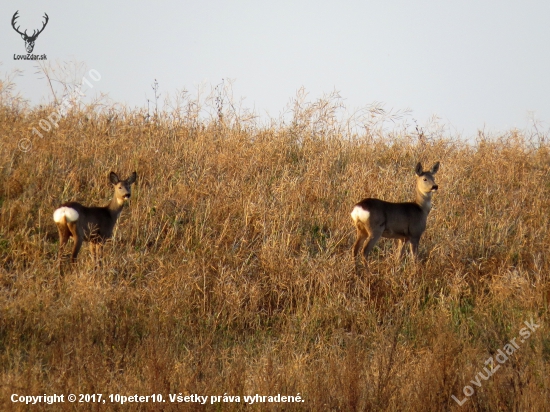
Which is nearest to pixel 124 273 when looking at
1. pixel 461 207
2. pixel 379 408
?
pixel 379 408

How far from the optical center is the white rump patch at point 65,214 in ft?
27.5

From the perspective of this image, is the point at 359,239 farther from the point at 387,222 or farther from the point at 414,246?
the point at 414,246

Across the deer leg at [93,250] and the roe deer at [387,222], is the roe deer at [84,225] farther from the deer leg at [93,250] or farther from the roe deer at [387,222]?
the roe deer at [387,222]

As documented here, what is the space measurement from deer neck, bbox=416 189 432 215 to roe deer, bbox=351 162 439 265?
0.07m

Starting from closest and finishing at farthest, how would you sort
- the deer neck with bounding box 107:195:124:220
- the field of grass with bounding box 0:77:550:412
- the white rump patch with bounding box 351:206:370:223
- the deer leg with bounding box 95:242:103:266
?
1. the field of grass with bounding box 0:77:550:412
2. the deer leg with bounding box 95:242:103:266
3. the deer neck with bounding box 107:195:124:220
4. the white rump patch with bounding box 351:206:370:223

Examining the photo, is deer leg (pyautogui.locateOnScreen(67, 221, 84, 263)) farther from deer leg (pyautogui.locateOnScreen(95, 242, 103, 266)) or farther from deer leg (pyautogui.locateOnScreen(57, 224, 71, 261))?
deer leg (pyautogui.locateOnScreen(95, 242, 103, 266))

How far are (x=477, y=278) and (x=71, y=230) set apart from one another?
4.78m

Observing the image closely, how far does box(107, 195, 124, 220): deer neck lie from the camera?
29.8 ft

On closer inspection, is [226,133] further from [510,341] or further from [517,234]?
[510,341]

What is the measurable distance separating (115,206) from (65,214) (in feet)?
2.78

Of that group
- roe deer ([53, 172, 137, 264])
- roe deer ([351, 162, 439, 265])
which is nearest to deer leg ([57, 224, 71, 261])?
roe deer ([53, 172, 137, 264])

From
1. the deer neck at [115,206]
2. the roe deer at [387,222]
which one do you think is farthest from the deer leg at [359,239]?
the deer neck at [115,206]

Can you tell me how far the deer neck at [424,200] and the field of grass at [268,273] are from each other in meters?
0.33

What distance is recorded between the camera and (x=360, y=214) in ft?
30.1
